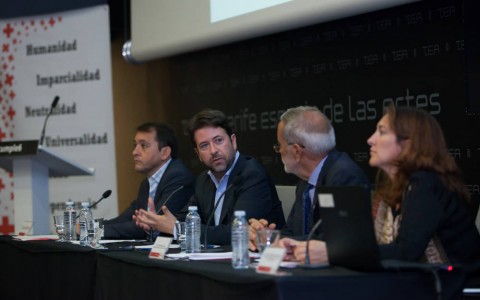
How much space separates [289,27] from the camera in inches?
190

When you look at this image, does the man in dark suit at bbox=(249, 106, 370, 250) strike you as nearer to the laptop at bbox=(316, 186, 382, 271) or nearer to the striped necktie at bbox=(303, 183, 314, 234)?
the striped necktie at bbox=(303, 183, 314, 234)

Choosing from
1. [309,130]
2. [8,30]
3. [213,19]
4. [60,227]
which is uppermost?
[8,30]

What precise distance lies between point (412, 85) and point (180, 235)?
5.94 feet

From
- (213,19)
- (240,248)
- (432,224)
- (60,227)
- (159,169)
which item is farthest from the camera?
(213,19)

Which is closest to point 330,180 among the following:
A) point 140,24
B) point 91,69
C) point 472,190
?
point 472,190

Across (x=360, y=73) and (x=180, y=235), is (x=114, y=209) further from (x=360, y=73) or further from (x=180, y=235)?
(x=180, y=235)

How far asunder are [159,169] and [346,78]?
4.31 ft

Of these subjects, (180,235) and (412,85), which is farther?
(412,85)

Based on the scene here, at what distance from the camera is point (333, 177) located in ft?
10.0

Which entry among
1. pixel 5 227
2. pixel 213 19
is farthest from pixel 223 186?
pixel 5 227

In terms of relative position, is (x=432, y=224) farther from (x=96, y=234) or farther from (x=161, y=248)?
(x=96, y=234)

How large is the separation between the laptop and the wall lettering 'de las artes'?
6.31ft

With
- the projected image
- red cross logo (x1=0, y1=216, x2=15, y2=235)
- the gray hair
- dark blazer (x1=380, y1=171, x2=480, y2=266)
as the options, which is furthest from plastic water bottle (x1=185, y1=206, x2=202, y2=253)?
red cross logo (x1=0, y1=216, x2=15, y2=235)

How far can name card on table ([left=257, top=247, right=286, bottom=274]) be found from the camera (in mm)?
2244
